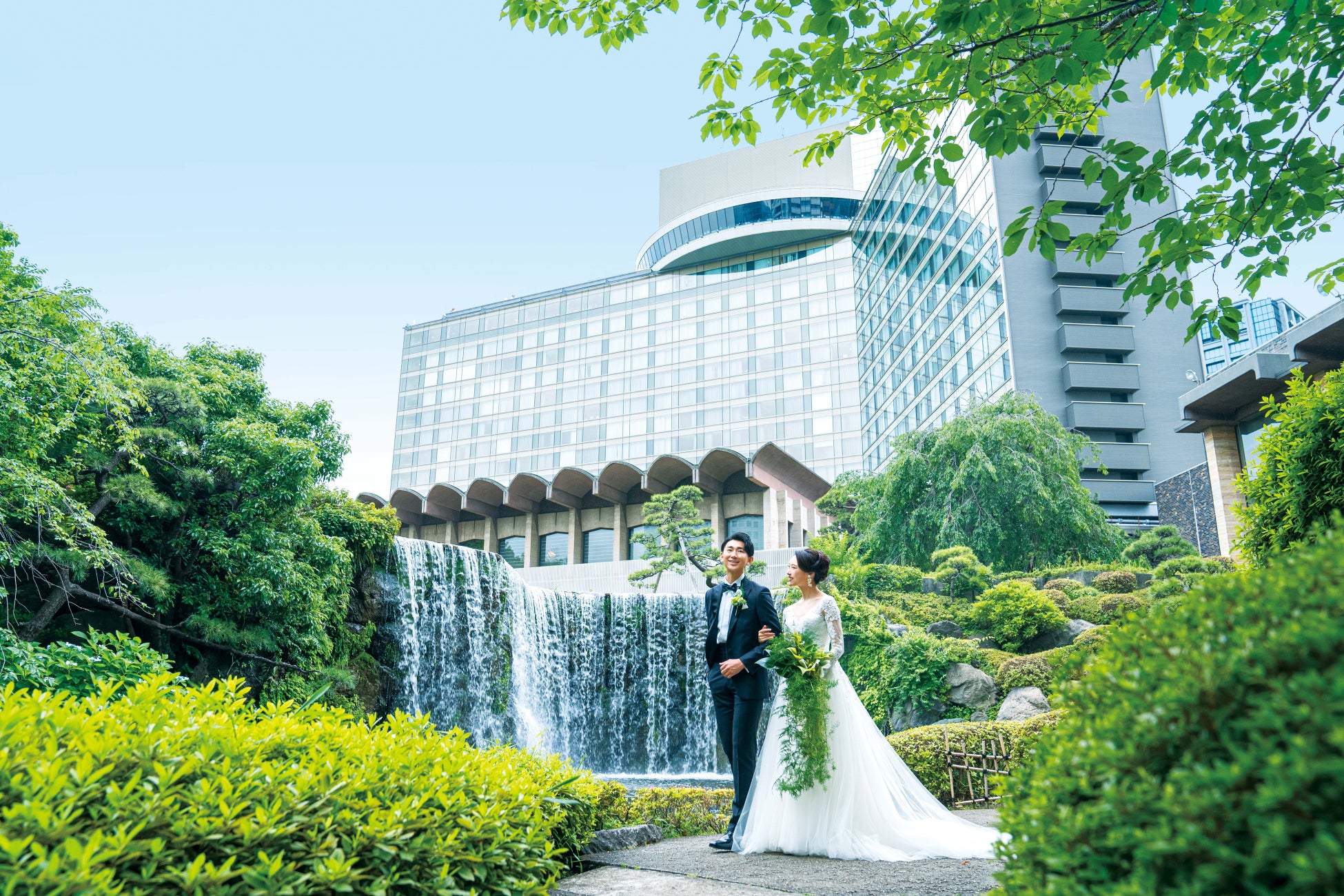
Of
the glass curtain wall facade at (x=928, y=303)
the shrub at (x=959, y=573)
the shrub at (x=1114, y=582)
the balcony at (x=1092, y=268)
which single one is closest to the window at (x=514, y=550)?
the glass curtain wall facade at (x=928, y=303)

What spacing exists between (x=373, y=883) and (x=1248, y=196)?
6.54 metres

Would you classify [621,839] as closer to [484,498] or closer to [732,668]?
[732,668]

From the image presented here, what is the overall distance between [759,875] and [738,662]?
141cm

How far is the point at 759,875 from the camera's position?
4.42m

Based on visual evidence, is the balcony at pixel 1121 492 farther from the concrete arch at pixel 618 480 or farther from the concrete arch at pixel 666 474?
the concrete arch at pixel 618 480

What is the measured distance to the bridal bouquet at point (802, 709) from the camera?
5371mm

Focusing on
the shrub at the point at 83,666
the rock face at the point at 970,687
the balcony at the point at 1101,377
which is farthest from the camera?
the balcony at the point at 1101,377

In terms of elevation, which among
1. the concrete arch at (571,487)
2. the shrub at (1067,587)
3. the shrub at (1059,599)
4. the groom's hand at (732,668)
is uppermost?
the concrete arch at (571,487)

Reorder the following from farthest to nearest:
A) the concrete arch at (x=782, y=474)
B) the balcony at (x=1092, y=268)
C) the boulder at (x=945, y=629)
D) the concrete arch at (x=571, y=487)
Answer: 1. the balcony at (x=1092, y=268)
2. the concrete arch at (x=571, y=487)
3. the concrete arch at (x=782, y=474)
4. the boulder at (x=945, y=629)

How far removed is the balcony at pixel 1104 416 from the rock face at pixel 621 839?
123 ft

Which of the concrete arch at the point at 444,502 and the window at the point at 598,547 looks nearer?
the concrete arch at the point at 444,502

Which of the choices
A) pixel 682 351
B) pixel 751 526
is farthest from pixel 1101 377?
pixel 682 351

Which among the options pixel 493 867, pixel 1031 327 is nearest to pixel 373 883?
pixel 493 867

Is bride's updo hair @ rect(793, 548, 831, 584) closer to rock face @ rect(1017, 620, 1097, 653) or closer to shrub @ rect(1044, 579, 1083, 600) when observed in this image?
rock face @ rect(1017, 620, 1097, 653)
